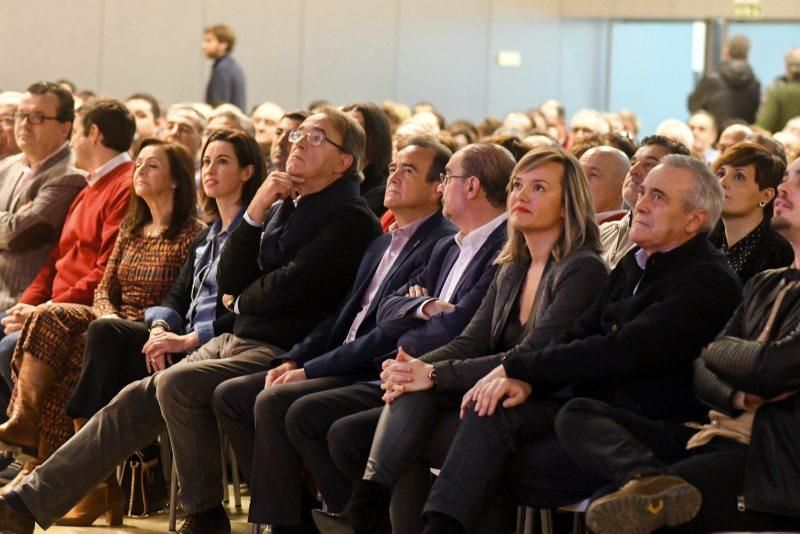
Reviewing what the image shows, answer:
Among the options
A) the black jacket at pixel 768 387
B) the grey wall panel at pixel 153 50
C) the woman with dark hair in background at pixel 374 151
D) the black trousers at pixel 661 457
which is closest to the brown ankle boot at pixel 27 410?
the woman with dark hair in background at pixel 374 151

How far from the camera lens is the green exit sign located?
17172mm

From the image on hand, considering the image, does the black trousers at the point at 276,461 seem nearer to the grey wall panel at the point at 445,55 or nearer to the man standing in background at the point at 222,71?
the man standing in background at the point at 222,71

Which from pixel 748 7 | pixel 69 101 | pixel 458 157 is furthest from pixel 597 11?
pixel 458 157

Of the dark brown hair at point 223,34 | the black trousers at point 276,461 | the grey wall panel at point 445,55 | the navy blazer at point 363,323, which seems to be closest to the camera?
the black trousers at point 276,461

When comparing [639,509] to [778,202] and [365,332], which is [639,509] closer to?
[778,202]

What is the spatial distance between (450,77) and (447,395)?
1309cm

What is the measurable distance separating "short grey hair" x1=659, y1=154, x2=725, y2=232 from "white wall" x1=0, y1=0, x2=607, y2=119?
28.4 feet

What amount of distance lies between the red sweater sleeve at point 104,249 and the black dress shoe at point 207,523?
142 cm

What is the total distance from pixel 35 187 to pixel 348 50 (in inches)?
360

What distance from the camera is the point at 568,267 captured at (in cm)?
398

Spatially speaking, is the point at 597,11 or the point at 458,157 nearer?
the point at 458,157

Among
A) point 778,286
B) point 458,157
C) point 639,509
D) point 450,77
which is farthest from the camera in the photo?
point 450,77

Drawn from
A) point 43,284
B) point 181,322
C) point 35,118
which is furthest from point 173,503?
point 35,118

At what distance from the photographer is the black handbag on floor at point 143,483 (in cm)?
516
